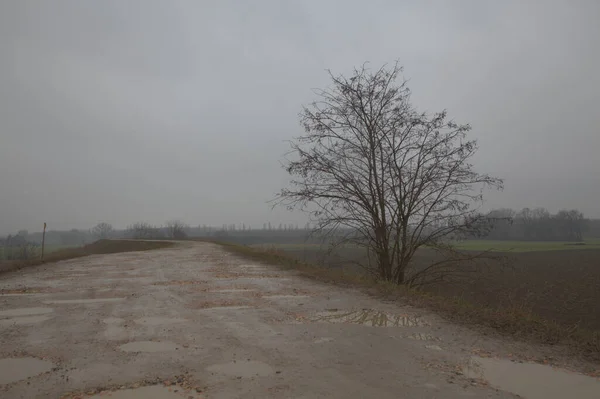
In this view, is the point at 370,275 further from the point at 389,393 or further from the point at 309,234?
the point at 389,393

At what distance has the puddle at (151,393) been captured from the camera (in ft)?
10.4

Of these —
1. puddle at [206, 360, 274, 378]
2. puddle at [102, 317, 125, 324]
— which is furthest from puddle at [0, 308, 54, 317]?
puddle at [206, 360, 274, 378]

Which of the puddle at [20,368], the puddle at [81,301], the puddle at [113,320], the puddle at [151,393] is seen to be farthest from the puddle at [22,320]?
the puddle at [151,393]

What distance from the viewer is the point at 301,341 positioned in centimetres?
477

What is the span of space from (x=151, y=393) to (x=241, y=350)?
1315 millimetres

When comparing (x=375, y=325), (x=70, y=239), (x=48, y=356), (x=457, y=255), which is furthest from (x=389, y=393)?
(x=70, y=239)

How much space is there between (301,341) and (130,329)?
2443 millimetres

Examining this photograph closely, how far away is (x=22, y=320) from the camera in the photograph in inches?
231

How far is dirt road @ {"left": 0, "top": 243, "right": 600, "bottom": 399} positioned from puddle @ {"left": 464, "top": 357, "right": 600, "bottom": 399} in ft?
0.07

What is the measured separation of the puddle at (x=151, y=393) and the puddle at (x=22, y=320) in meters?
3.52

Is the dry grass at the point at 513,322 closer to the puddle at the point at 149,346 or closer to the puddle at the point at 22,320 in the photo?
the puddle at the point at 149,346

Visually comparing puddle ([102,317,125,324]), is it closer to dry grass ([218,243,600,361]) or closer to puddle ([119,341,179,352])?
puddle ([119,341,179,352])

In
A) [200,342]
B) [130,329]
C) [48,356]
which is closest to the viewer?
[48,356]

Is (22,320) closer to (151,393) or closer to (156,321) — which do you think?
(156,321)
